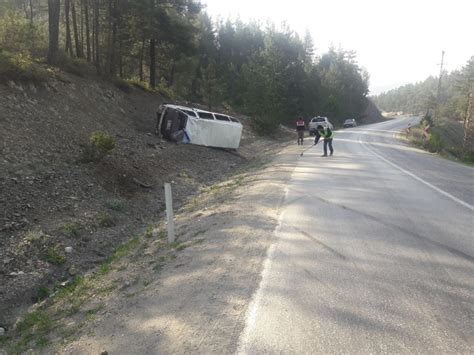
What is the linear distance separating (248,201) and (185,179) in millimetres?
6751

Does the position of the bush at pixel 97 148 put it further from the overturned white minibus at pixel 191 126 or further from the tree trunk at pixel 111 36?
the tree trunk at pixel 111 36

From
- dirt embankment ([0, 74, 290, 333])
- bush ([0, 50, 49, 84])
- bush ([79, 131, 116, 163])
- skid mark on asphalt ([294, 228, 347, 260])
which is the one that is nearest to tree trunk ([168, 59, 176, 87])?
dirt embankment ([0, 74, 290, 333])

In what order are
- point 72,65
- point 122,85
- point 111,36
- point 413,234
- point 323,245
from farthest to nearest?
point 111,36
point 122,85
point 72,65
point 413,234
point 323,245

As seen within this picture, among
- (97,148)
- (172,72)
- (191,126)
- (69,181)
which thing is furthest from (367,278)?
(172,72)

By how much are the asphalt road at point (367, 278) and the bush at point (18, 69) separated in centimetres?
1137

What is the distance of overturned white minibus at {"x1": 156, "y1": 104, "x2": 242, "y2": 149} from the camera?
20.3 m

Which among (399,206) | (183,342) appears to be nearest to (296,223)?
(399,206)

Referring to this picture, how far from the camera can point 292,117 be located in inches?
2072

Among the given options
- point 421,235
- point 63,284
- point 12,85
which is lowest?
point 63,284

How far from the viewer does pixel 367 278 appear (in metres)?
4.59

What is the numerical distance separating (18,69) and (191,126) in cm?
838

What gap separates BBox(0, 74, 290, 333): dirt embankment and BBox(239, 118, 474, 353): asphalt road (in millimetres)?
3992

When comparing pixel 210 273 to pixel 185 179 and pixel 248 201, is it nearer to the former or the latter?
pixel 248 201

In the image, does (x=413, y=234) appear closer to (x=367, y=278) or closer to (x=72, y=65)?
(x=367, y=278)
